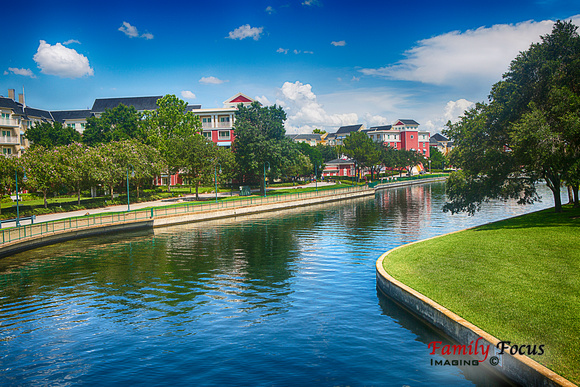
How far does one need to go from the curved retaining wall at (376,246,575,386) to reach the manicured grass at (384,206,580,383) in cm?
29

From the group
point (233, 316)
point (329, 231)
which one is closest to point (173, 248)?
point (329, 231)

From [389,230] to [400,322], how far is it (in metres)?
26.0

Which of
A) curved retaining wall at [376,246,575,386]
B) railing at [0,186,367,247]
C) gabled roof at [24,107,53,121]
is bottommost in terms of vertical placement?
curved retaining wall at [376,246,575,386]

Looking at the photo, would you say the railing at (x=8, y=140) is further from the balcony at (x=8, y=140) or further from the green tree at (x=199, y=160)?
the green tree at (x=199, y=160)

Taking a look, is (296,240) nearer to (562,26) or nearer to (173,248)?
(173,248)

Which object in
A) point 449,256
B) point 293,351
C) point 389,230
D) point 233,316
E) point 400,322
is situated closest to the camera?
point 293,351

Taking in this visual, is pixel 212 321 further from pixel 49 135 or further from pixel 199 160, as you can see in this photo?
pixel 49 135

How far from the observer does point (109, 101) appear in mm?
123250

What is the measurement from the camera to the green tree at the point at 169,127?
277 feet

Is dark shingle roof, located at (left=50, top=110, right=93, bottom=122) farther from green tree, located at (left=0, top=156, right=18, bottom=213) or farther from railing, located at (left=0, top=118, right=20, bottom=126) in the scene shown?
green tree, located at (left=0, top=156, right=18, bottom=213)

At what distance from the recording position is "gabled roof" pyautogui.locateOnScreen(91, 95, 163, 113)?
119 meters

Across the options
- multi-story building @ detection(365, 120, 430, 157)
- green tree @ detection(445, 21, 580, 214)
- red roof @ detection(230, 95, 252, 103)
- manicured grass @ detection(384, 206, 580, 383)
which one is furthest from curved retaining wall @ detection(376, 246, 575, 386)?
multi-story building @ detection(365, 120, 430, 157)

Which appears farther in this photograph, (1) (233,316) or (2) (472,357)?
(1) (233,316)

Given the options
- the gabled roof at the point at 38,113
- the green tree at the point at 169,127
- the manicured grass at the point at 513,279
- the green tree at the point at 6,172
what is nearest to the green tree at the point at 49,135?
the gabled roof at the point at 38,113
